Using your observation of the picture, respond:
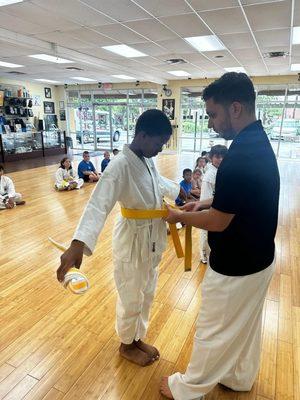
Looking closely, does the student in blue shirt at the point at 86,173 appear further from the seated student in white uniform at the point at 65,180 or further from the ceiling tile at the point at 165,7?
the ceiling tile at the point at 165,7

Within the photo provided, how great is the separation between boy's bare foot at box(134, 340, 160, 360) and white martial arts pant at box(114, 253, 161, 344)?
13 centimetres

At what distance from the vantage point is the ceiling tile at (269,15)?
3.93 metres

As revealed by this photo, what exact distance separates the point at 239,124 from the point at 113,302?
6.23 feet

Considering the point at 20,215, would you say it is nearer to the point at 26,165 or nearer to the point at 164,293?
the point at 164,293

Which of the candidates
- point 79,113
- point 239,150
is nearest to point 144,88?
point 79,113

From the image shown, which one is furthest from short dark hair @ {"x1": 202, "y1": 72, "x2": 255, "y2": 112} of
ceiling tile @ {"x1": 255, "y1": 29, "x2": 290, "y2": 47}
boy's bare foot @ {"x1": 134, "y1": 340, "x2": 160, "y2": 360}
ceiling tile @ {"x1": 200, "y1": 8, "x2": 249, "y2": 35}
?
ceiling tile @ {"x1": 255, "y1": 29, "x2": 290, "y2": 47}

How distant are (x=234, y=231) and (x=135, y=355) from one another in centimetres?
118

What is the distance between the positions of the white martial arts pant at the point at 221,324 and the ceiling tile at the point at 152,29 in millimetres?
4520

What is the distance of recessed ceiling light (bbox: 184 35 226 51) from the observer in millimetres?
5521

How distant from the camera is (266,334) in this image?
2.15 m

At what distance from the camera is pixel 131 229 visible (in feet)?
5.19

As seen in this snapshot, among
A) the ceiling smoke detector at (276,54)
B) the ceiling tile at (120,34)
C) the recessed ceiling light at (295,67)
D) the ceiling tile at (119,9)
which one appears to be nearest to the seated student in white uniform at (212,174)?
the ceiling tile at (119,9)

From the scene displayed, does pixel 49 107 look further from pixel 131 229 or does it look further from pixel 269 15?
pixel 131 229

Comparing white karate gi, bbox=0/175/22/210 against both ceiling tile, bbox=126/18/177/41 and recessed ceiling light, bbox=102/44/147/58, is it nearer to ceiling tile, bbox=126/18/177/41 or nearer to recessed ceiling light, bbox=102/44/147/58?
ceiling tile, bbox=126/18/177/41
